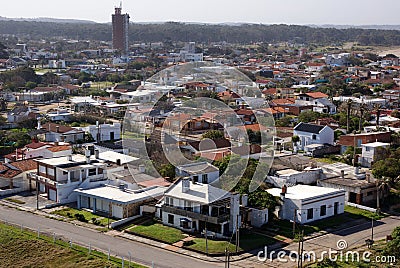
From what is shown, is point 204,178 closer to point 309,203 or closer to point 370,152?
point 309,203

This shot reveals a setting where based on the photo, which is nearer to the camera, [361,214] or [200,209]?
[200,209]

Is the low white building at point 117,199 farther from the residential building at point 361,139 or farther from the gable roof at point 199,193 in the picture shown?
the residential building at point 361,139

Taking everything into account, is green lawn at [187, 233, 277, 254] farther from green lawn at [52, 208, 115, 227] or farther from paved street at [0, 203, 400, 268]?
green lawn at [52, 208, 115, 227]

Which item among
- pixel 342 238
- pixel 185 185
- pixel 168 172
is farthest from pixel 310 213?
pixel 168 172

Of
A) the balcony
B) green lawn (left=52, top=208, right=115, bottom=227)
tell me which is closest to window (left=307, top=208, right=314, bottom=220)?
the balcony

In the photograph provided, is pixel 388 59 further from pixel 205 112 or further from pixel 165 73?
pixel 205 112

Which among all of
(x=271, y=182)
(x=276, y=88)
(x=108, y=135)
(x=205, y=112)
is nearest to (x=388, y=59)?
(x=276, y=88)

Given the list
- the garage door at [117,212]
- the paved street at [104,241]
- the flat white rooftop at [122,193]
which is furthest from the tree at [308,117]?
the paved street at [104,241]
